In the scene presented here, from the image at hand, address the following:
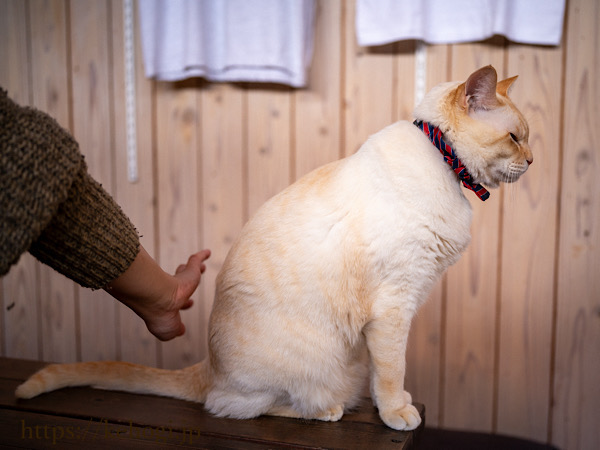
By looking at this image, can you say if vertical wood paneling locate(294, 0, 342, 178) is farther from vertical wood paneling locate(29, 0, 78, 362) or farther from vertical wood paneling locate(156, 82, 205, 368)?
vertical wood paneling locate(29, 0, 78, 362)

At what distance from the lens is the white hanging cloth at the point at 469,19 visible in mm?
1619

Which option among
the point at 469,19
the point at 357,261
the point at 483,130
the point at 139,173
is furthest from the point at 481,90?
the point at 139,173

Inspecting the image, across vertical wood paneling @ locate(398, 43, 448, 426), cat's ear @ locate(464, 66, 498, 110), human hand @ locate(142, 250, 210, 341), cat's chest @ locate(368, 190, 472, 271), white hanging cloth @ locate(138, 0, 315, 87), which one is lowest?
vertical wood paneling @ locate(398, 43, 448, 426)

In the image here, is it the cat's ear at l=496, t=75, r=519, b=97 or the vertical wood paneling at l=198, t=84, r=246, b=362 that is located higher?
the cat's ear at l=496, t=75, r=519, b=97

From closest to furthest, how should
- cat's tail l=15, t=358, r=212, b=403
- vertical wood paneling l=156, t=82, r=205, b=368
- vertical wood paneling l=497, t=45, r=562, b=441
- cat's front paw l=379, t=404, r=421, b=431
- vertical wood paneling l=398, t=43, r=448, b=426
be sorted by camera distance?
cat's front paw l=379, t=404, r=421, b=431 → cat's tail l=15, t=358, r=212, b=403 → vertical wood paneling l=497, t=45, r=562, b=441 → vertical wood paneling l=398, t=43, r=448, b=426 → vertical wood paneling l=156, t=82, r=205, b=368

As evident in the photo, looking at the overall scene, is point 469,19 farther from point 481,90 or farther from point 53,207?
point 53,207

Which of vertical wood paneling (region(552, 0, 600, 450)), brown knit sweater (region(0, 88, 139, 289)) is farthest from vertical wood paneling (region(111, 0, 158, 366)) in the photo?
vertical wood paneling (region(552, 0, 600, 450))

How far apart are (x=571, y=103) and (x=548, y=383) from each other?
1.00 metres

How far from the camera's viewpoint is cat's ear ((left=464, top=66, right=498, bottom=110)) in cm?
102

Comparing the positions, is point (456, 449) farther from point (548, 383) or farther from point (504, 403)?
point (548, 383)

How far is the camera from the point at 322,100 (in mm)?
1913

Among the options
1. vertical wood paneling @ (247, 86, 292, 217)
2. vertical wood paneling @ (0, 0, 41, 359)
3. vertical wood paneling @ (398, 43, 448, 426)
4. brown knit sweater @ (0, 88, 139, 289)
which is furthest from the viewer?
vertical wood paneling @ (0, 0, 41, 359)

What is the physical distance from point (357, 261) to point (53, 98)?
1.75m

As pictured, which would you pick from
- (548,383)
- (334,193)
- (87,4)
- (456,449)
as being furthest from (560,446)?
(87,4)
